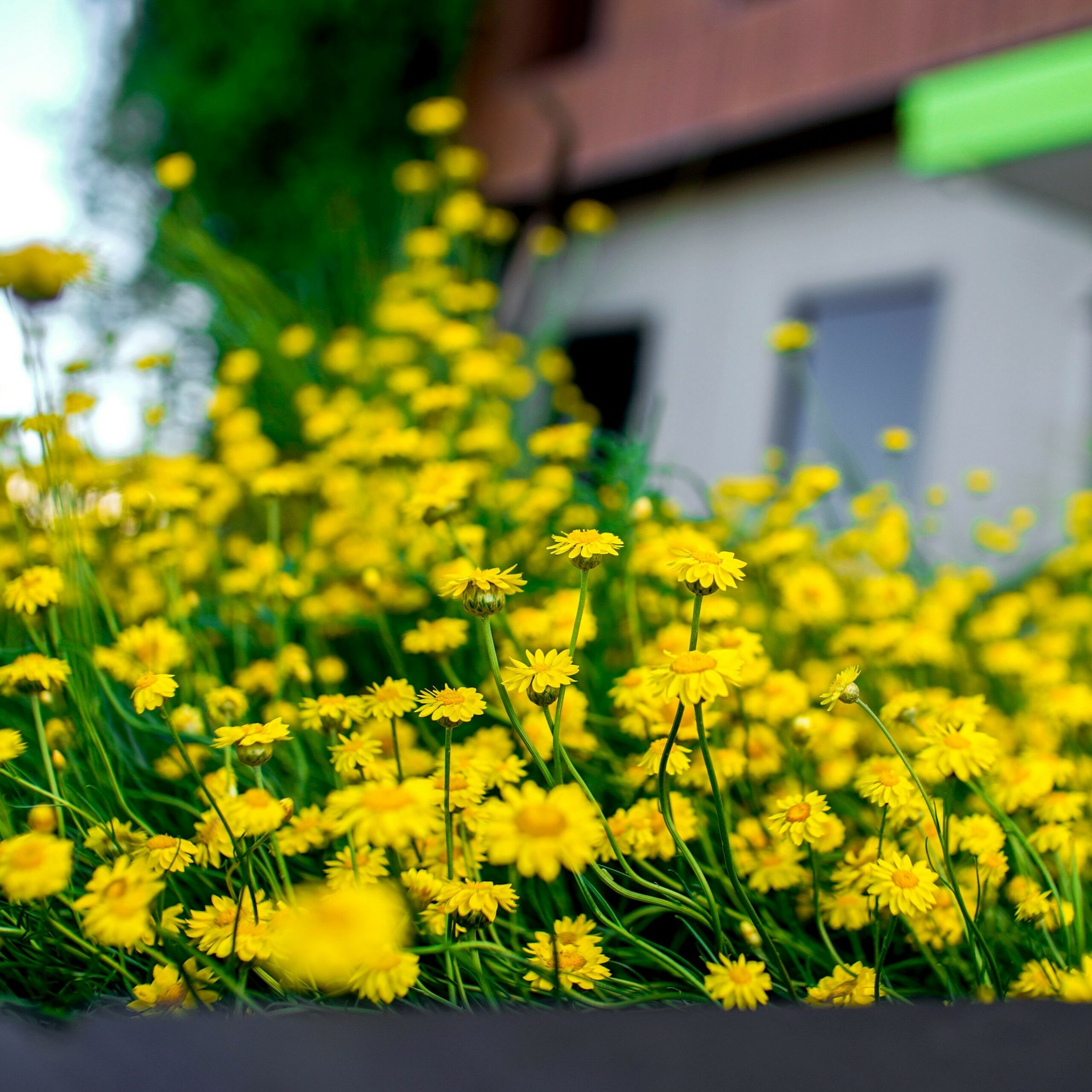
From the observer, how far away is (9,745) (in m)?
0.66

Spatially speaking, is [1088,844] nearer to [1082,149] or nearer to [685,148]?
[1082,149]

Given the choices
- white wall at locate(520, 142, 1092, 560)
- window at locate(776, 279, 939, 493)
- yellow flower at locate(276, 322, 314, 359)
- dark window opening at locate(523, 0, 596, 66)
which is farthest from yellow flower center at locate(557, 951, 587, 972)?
dark window opening at locate(523, 0, 596, 66)

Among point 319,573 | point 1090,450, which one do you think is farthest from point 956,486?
point 319,573

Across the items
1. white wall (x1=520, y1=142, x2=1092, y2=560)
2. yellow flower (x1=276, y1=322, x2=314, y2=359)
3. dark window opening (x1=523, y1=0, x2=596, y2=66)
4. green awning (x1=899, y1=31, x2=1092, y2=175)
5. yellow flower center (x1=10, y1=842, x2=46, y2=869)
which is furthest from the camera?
dark window opening (x1=523, y1=0, x2=596, y2=66)

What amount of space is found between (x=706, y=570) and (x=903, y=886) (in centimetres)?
25

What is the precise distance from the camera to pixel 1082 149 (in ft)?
8.08

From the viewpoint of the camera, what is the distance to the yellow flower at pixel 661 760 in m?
0.66

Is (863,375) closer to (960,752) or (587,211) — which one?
(587,211)

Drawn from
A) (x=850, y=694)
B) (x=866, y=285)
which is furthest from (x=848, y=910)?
(x=866, y=285)

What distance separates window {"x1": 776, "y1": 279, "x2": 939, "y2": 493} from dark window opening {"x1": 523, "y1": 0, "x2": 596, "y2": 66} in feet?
6.41

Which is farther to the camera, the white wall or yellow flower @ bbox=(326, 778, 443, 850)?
the white wall

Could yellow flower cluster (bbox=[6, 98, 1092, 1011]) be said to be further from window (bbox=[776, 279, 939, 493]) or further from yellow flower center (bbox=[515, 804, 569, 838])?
window (bbox=[776, 279, 939, 493])

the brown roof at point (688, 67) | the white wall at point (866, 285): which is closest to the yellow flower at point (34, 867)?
the white wall at point (866, 285)

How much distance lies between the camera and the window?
3904 mm
